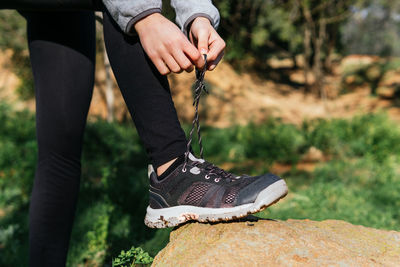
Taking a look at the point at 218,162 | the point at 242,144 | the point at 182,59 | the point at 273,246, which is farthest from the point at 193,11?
the point at 242,144

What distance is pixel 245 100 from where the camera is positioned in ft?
38.8

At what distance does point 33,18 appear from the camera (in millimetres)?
1312

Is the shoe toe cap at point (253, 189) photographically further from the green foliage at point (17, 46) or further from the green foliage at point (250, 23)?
the green foliage at point (250, 23)

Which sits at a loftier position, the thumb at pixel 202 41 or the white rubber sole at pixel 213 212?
the thumb at pixel 202 41

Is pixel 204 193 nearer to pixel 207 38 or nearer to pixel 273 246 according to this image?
pixel 273 246

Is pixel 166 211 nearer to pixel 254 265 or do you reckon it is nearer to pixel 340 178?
pixel 254 265

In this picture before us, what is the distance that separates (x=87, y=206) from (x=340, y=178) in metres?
2.92

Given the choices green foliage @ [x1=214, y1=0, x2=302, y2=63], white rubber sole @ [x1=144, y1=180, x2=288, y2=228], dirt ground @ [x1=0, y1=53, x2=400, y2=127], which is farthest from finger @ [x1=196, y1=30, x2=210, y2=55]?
green foliage @ [x1=214, y1=0, x2=302, y2=63]

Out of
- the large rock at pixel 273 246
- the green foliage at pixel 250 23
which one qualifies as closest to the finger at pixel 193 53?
the large rock at pixel 273 246

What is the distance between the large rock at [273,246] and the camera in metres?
1.07

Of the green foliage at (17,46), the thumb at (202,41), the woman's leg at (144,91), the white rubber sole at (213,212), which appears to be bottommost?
the green foliage at (17,46)

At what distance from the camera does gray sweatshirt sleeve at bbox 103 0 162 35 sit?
38.8 inches

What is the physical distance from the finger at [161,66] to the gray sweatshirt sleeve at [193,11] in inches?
7.0

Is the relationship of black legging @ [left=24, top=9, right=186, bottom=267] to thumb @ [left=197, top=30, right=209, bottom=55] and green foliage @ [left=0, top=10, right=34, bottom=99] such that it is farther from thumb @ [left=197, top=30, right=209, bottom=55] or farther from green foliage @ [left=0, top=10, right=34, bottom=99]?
green foliage @ [left=0, top=10, right=34, bottom=99]
